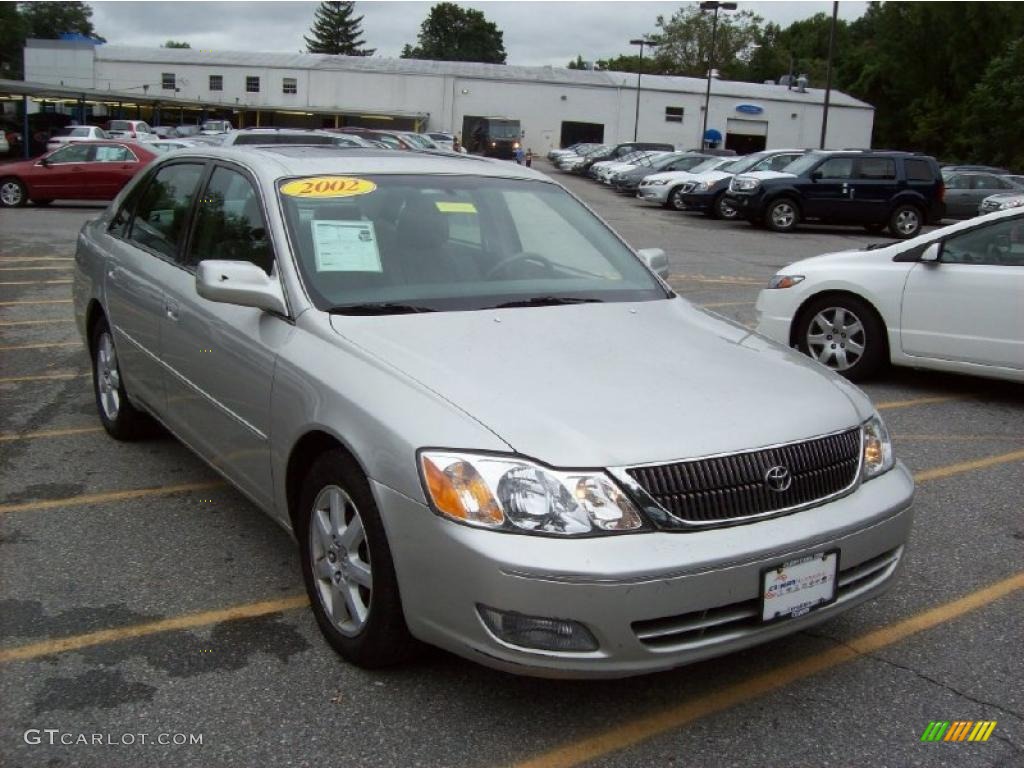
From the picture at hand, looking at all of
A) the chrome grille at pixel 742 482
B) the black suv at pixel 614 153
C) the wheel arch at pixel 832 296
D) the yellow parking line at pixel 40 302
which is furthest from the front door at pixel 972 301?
the black suv at pixel 614 153

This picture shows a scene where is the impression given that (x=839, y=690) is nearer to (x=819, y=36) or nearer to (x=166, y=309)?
(x=166, y=309)

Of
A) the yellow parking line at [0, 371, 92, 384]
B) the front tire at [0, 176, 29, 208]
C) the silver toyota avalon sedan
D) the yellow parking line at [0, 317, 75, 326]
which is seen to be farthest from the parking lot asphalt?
the front tire at [0, 176, 29, 208]

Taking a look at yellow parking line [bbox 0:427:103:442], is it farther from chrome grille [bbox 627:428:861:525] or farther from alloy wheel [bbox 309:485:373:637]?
chrome grille [bbox 627:428:861:525]

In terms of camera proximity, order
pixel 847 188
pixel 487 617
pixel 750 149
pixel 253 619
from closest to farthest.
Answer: pixel 487 617, pixel 253 619, pixel 847 188, pixel 750 149

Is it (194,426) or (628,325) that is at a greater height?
(628,325)

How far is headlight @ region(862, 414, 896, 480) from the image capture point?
3.30 m

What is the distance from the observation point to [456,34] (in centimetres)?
12606

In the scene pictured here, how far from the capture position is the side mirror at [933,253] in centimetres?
689

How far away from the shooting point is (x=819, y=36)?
103 metres

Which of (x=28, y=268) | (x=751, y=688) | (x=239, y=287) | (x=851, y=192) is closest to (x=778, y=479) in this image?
(x=751, y=688)

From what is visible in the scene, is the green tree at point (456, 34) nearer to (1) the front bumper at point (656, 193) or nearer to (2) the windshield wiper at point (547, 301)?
(1) the front bumper at point (656, 193)

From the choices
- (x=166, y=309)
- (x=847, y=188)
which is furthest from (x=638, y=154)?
(x=166, y=309)

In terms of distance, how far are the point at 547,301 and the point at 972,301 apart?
4115 millimetres

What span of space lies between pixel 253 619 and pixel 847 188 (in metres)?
20.7
